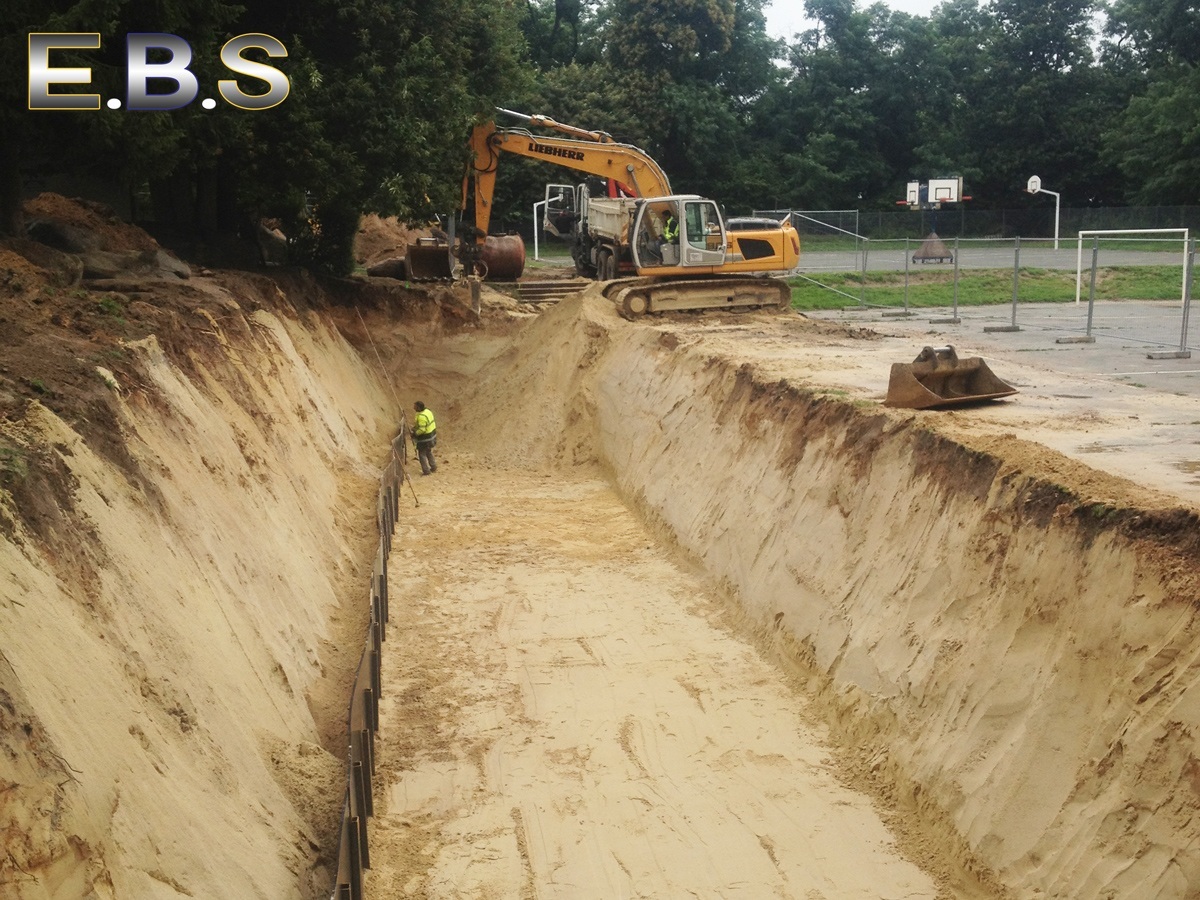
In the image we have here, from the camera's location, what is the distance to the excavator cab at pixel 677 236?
23.5 metres

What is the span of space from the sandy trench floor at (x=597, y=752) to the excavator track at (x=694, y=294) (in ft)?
29.5

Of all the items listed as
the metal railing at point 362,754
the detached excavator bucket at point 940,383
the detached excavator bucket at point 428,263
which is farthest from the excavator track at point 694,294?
the detached excavator bucket at point 940,383

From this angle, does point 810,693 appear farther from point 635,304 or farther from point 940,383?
point 635,304

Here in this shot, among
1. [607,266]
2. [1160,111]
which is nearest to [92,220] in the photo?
[607,266]

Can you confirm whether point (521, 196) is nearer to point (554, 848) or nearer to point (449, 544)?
point (449, 544)

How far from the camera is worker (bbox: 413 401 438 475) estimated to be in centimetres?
2006

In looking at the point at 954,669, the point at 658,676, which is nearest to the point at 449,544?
the point at 658,676

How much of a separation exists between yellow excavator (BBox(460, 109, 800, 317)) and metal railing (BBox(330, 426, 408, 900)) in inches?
417

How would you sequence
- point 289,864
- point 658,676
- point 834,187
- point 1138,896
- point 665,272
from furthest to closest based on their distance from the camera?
point 834,187 → point 665,272 → point 658,676 → point 289,864 → point 1138,896

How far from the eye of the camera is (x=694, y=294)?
23.8 meters

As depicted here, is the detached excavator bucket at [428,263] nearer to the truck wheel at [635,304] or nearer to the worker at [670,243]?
the truck wheel at [635,304]

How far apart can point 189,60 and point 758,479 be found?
30.9 feet

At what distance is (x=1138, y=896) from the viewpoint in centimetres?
636

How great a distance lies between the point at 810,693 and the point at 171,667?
5.50 metres
